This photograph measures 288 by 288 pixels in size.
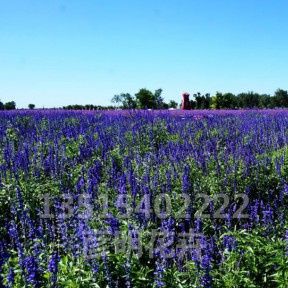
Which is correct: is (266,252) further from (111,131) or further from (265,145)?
(111,131)

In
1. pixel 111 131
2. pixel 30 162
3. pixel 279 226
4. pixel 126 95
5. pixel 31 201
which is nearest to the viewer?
pixel 279 226

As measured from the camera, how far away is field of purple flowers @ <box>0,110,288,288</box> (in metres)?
2.85

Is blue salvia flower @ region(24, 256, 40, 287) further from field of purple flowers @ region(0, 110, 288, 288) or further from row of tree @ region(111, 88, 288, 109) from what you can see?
row of tree @ region(111, 88, 288, 109)

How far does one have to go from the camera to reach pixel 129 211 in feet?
13.3

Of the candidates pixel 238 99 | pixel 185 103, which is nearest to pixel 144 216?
pixel 185 103

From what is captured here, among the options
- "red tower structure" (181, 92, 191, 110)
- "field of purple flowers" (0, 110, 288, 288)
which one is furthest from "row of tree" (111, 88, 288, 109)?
"field of purple flowers" (0, 110, 288, 288)

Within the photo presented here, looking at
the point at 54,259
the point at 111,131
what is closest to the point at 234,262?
the point at 54,259

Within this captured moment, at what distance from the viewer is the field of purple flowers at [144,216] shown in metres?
2.85

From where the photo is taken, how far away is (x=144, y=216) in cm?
390

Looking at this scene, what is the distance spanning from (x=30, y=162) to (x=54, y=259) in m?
3.98

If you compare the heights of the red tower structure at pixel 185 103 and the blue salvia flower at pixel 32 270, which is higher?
the red tower structure at pixel 185 103

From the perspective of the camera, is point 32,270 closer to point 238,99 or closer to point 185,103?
point 185,103

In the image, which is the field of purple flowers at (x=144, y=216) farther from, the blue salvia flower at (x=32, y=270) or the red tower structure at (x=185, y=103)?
the red tower structure at (x=185, y=103)

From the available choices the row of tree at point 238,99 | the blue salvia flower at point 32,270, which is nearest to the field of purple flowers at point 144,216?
the blue salvia flower at point 32,270
